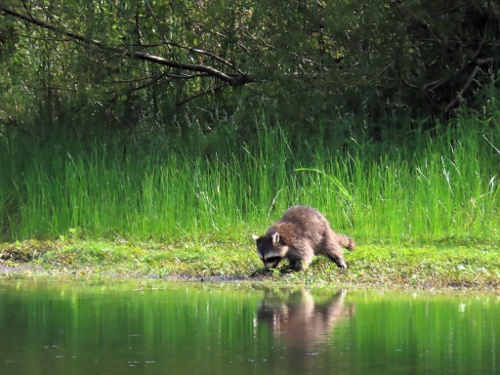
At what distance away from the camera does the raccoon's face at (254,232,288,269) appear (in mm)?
10492

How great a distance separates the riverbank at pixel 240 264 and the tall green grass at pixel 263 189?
22.4 inches

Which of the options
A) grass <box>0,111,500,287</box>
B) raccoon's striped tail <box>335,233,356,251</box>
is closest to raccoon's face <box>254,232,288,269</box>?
grass <box>0,111,500,287</box>

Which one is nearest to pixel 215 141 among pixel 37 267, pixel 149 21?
Answer: pixel 149 21

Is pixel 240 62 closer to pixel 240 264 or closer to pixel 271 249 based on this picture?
pixel 240 264

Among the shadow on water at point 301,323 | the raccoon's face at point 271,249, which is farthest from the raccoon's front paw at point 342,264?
the shadow on water at point 301,323

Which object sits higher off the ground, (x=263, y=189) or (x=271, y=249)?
(x=263, y=189)

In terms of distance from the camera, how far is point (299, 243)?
10.7 metres

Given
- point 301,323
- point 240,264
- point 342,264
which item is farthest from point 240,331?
point 240,264

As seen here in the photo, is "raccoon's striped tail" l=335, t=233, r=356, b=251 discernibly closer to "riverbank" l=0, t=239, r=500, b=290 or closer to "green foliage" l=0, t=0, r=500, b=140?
"riverbank" l=0, t=239, r=500, b=290

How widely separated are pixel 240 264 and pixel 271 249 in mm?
632

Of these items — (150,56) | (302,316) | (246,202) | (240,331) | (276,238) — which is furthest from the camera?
(150,56)

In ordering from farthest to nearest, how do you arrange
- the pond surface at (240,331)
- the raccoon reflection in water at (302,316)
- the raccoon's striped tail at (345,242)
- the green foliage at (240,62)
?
the green foliage at (240,62) < the raccoon's striped tail at (345,242) < the raccoon reflection in water at (302,316) < the pond surface at (240,331)

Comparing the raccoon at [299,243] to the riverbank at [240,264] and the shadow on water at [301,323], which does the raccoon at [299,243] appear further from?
the shadow on water at [301,323]

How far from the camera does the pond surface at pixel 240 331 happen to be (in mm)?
6254
